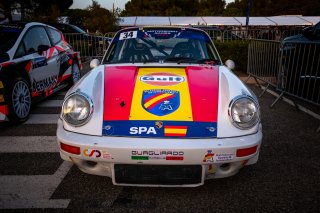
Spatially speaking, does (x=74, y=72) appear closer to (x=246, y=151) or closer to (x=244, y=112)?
(x=244, y=112)

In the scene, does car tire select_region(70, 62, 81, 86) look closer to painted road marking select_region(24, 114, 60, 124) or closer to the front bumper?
painted road marking select_region(24, 114, 60, 124)

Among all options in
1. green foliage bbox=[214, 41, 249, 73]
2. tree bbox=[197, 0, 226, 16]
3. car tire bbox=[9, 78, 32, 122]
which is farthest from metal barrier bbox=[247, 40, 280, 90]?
tree bbox=[197, 0, 226, 16]

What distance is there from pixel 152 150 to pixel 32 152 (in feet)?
6.55

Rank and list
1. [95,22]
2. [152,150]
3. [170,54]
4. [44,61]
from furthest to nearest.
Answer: [95,22] < [44,61] < [170,54] < [152,150]

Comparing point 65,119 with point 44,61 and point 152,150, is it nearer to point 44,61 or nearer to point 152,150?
point 152,150

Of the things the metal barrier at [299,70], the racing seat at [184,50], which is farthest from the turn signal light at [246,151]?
the metal barrier at [299,70]

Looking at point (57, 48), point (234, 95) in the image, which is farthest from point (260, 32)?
point (234, 95)

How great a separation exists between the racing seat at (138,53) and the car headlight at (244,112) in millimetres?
1518

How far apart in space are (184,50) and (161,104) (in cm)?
153

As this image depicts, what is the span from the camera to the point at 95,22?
776 inches

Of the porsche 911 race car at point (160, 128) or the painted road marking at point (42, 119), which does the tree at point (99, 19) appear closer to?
the painted road marking at point (42, 119)

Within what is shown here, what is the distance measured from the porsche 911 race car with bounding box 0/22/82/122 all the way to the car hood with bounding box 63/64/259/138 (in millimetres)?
1864

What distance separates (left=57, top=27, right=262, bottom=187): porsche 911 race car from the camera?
244cm

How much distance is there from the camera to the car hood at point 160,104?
8.30 ft
